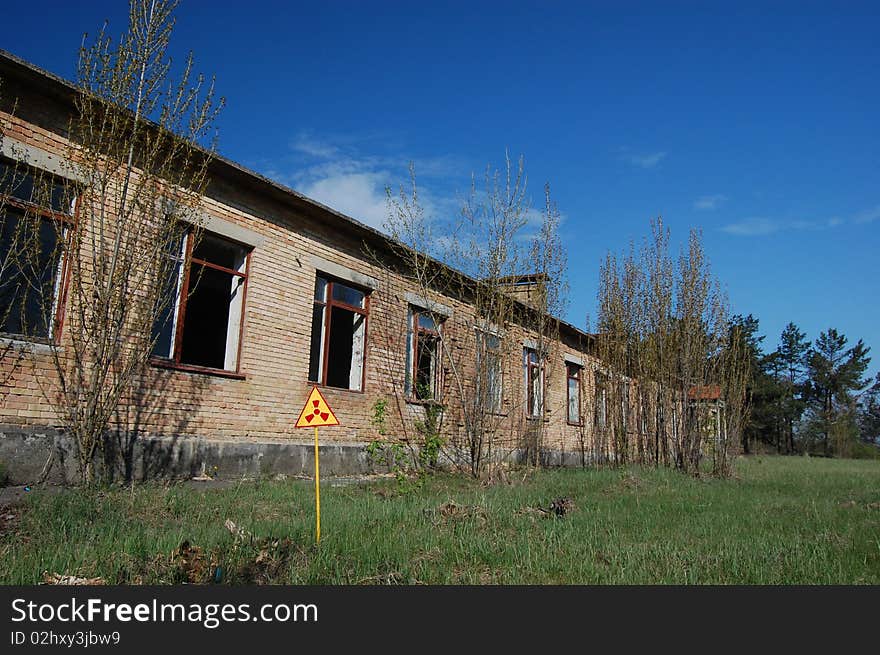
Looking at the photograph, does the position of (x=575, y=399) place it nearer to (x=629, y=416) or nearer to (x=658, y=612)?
(x=629, y=416)

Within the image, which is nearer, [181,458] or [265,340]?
[181,458]

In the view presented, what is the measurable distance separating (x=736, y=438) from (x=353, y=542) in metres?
13.6

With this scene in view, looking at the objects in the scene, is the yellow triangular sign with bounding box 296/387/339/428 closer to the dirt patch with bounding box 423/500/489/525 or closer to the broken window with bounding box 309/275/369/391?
the dirt patch with bounding box 423/500/489/525

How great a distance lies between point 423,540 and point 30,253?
623cm

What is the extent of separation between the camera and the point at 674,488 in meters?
11.8

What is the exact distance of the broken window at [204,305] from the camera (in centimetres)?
966

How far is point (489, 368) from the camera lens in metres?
12.7

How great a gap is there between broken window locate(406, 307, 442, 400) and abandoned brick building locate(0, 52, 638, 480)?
4 centimetres

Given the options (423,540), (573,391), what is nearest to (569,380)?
(573,391)

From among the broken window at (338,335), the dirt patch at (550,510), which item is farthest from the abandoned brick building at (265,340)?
the dirt patch at (550,510)

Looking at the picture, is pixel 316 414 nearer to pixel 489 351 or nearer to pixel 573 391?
pixel 489 351

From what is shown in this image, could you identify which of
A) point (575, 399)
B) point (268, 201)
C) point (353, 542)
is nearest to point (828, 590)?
point (353, 542)

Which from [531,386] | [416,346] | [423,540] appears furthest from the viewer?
[531,386]

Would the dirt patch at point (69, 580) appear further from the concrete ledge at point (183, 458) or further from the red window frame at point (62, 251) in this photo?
the red window frame at point (62, 251)
